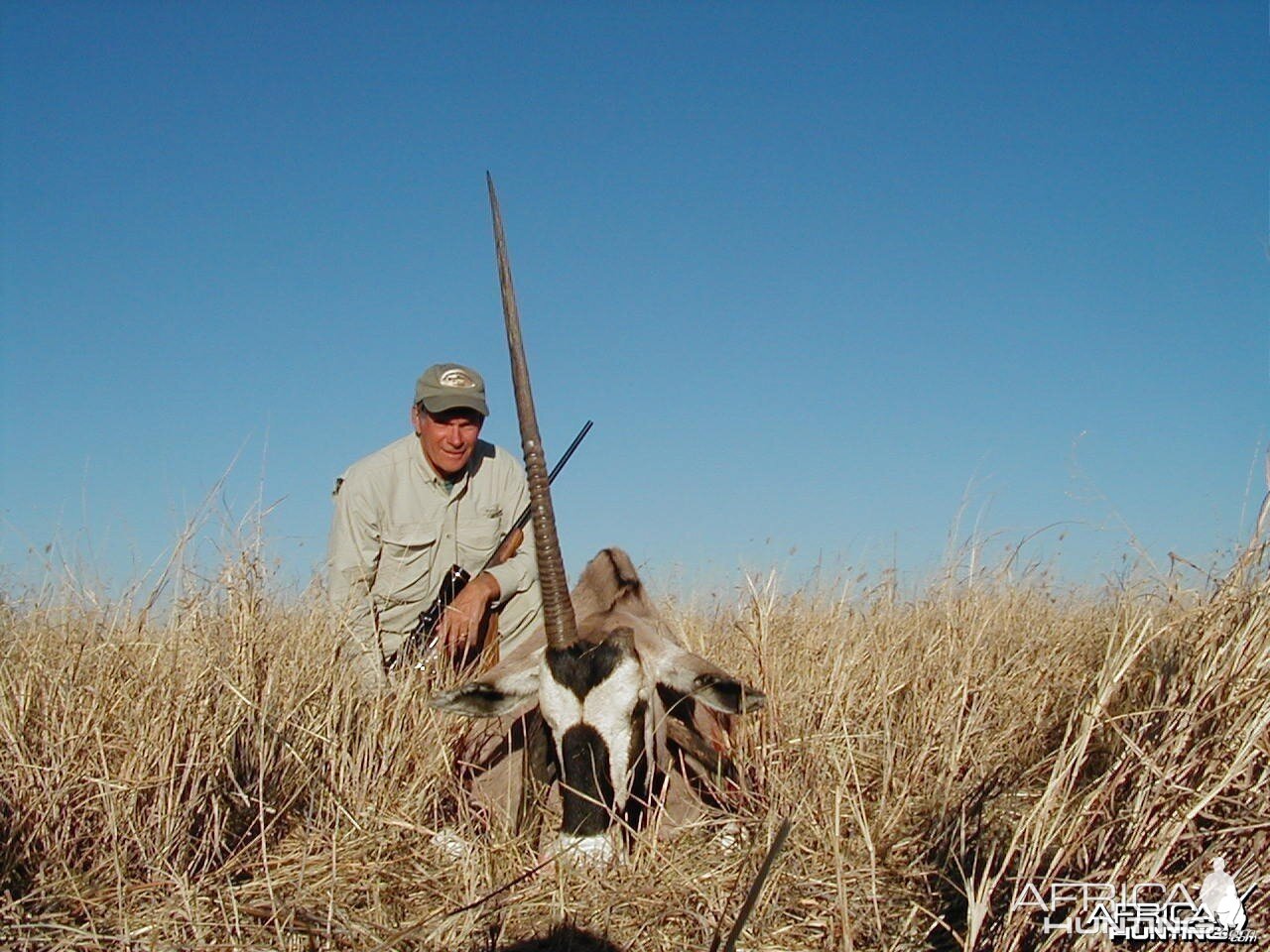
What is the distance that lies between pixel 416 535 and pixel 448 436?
661mm

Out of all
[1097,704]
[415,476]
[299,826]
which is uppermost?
[415,476]

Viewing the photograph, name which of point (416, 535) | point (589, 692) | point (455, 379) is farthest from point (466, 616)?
point (589, 692)

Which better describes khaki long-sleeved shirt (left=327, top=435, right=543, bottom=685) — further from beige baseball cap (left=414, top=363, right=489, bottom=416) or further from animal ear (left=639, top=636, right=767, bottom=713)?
animal ear (left=639, top=636, right=767, bottom=713)

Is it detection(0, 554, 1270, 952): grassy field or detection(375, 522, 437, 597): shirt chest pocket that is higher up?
detection(375, 522, 437, 597): shirt chest pocket

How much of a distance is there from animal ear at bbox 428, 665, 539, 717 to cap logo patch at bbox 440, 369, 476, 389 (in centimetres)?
262

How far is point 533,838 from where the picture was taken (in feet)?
13.6

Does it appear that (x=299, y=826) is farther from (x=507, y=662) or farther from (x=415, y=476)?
(x=415, y=476)

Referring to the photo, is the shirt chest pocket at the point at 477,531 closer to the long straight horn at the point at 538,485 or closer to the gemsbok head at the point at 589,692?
the gemsbok head at the point at 589,692

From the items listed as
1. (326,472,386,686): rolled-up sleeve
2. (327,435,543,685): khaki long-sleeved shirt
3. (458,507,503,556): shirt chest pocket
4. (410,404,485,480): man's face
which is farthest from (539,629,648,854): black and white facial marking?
(458,507,503,556): shirt chest pocket

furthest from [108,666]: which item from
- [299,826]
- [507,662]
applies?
[507,662]

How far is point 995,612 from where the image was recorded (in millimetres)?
5988

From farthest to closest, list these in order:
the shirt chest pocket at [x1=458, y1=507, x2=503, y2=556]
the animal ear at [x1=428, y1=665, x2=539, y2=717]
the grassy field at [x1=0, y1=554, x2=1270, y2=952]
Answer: the shirt chest pocket at [x1=458, y1=507, x2=503, y2=556] < the animal ear at [x1=428, y1=665, x2=539, y2=717] < the grassy field at [x1=0, y1=554, x2=1270, y2=952]

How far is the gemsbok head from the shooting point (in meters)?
3.87

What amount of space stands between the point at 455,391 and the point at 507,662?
7.60 feet
